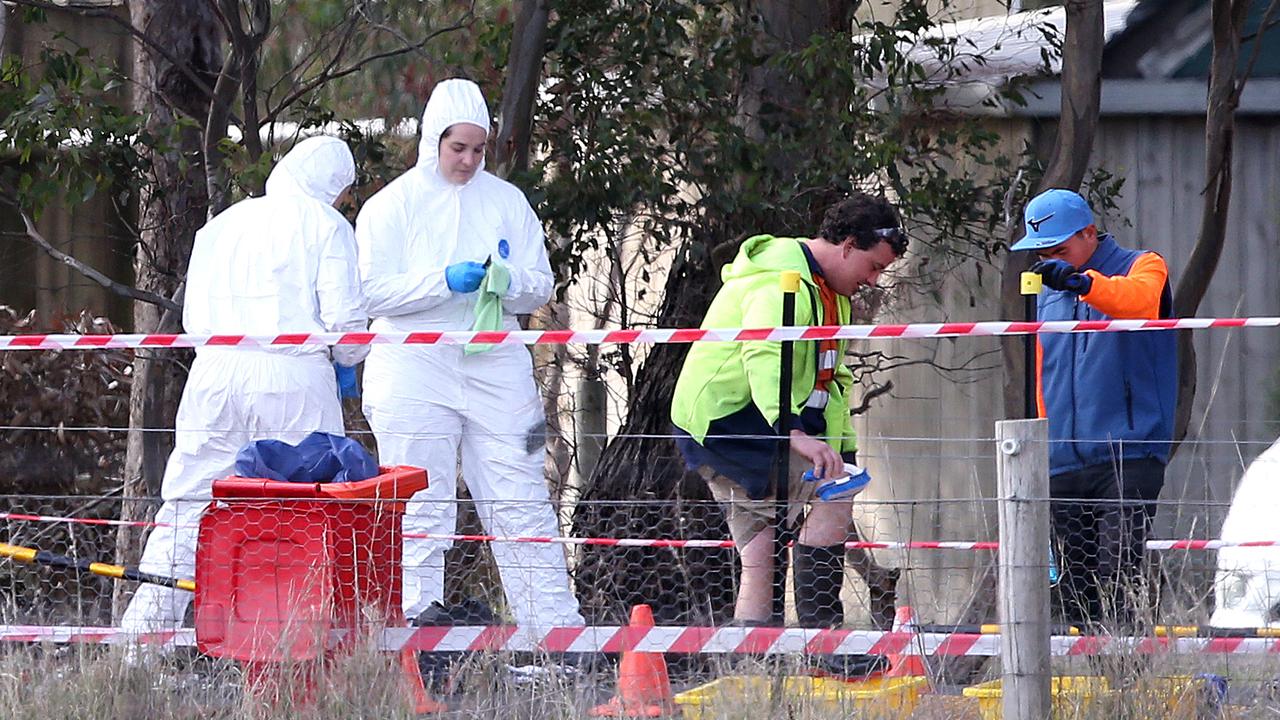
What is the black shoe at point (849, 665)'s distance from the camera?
477cm

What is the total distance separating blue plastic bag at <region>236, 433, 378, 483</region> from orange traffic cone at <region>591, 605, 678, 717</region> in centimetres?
91

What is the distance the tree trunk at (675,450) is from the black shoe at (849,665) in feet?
5.36

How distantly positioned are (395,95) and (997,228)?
3168 mm

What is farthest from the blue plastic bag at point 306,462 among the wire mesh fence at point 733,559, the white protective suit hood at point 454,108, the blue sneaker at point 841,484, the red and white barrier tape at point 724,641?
the white protective suit hood at point 454,108

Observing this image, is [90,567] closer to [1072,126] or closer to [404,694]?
[404,694]

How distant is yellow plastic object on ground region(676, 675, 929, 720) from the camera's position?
4.36 meters

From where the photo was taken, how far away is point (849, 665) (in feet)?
16.0

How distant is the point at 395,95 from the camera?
30.6 ft

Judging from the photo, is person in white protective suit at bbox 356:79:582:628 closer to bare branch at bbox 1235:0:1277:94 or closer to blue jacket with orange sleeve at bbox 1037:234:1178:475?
blue jacket with orange sleeve at bbox 1037:234:1178:475

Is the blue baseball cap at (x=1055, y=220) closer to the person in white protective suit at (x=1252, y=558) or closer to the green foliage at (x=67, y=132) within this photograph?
the person in white protective suit at (x=1252, y=558)

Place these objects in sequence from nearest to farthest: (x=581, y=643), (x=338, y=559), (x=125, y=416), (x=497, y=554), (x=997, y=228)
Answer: (x=338, y=559) < (x=581, y=643) < (x=497, y=554) < (x=997, y=228) < (x=125, y=416)

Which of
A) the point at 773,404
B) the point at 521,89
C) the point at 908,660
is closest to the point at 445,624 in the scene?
the point at 773,404

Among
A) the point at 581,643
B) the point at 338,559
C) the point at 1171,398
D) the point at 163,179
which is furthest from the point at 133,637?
the point at 163,179

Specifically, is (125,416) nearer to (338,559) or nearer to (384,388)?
(384,388)
